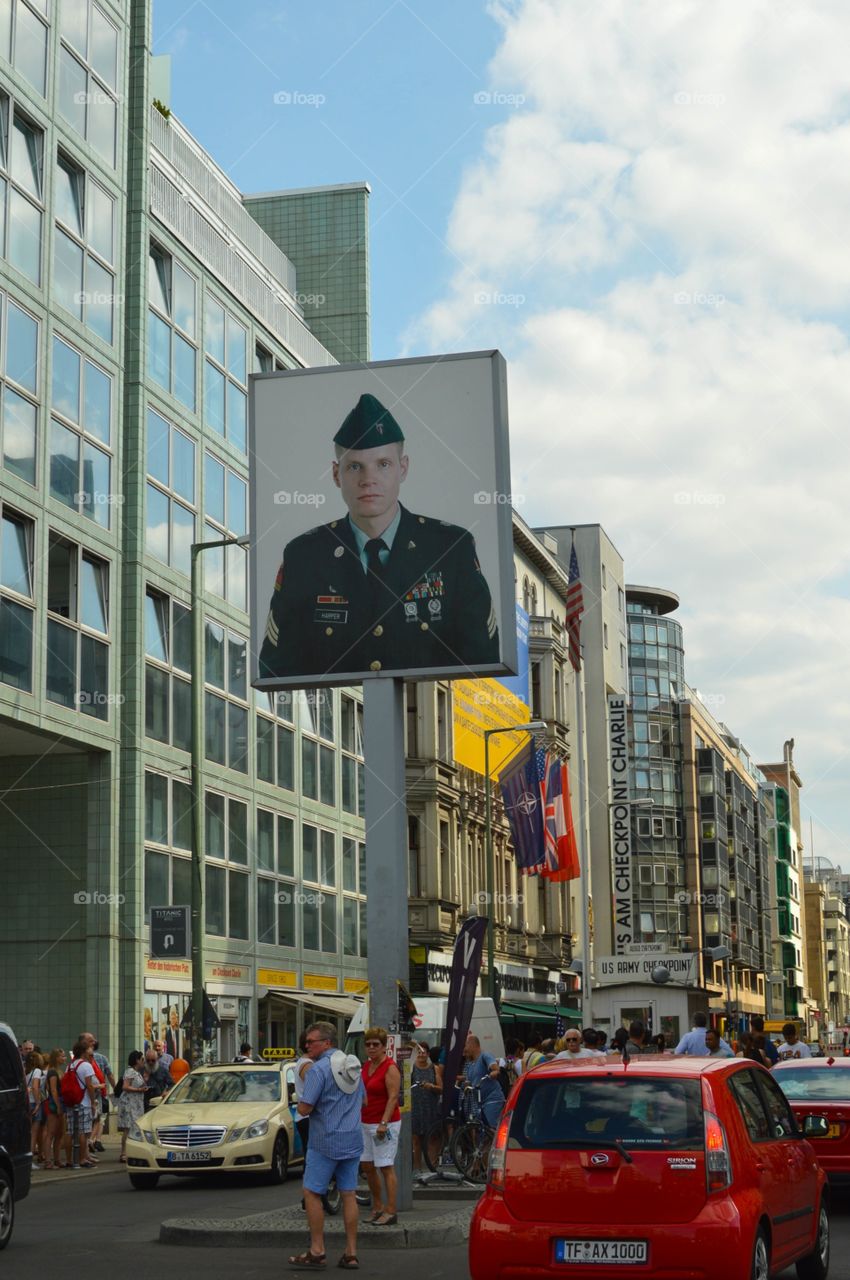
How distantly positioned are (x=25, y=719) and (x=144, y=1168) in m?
13.6

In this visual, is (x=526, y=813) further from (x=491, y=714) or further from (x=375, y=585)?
(x=375, y=585)

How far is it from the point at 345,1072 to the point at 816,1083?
5239 millimetres

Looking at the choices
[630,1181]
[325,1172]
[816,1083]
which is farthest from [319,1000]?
[630,1181]

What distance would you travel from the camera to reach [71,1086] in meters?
25.4

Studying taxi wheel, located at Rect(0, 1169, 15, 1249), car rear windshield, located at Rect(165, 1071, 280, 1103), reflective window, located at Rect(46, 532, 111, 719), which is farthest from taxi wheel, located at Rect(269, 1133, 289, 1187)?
reflective window, located at Rect(46, 532, 111, 719)

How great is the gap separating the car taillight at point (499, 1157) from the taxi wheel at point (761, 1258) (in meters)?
1.40

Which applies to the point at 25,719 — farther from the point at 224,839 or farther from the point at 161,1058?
the point at 224,839

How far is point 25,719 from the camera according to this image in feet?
111

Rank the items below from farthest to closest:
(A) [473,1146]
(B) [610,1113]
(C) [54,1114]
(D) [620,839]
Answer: (D) [620,839] → (C) [54,1114] → (A) [473,1146] → (B) [610,1113]

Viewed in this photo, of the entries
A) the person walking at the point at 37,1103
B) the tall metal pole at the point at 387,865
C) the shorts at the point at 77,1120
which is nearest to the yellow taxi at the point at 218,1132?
the shorts at the point at 77,1120

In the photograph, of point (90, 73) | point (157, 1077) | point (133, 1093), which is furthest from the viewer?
point (90, 73)

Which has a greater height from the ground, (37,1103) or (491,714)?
(491,714)

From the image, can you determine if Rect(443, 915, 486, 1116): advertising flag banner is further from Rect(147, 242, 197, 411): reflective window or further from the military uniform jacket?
Rect(147, 242, 197, 411): reflective window

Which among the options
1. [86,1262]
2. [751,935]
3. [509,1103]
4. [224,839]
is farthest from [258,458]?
[751,935]
